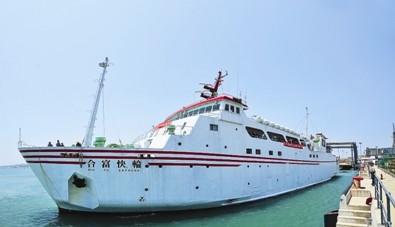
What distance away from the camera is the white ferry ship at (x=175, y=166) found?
13.8 meters

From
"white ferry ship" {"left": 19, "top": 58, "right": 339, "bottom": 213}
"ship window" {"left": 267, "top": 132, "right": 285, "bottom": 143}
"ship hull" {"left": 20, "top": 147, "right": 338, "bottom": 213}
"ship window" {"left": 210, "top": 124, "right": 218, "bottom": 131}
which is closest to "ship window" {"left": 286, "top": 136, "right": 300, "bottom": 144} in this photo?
"ship window" {"left": 267, "top": 132, "right": 285, "bottom": 143}

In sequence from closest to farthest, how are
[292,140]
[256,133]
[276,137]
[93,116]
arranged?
1. [93,116]
2. [256,133]
3. [276,137]
4. [292,140]

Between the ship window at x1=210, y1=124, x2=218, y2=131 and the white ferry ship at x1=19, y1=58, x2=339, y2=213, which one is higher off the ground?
the ship window at x1=210, y1=124, x2=218, y2=131

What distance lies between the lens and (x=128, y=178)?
1405 cm

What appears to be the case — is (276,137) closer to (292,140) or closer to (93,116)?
(292,140)

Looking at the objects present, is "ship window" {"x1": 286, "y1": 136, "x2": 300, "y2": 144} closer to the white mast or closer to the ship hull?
the ship hull

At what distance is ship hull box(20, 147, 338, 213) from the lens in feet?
45.1

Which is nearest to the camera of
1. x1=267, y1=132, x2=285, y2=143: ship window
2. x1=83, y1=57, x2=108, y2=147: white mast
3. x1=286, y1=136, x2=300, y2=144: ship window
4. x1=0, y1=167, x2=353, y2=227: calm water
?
x1=0, y1=167, x2=353, y2=227: calm water

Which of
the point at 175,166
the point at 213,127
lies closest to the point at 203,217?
the point at 175,166

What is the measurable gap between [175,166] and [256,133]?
325 inches

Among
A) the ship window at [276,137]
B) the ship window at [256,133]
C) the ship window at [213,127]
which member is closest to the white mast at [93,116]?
the ship window at [213,127]

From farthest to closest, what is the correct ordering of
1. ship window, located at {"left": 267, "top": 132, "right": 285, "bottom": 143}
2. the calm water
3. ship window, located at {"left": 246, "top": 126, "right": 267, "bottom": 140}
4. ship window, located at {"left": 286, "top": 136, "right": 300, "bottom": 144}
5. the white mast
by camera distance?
ship window, located at {"left": 286, "top": 136, "right": 300, "bottom": 144} < ship window, located at {"left": 267, "top": 132, "right": 285, "bottom": 143} < ship window, located at {"left": 246, "top": 126, "right": 267, "bottom": 140} < the white mast < the calm water

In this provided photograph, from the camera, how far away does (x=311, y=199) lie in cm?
2131

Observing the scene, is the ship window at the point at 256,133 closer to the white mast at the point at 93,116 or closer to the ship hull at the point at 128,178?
the ship hull at the point at 128,178
